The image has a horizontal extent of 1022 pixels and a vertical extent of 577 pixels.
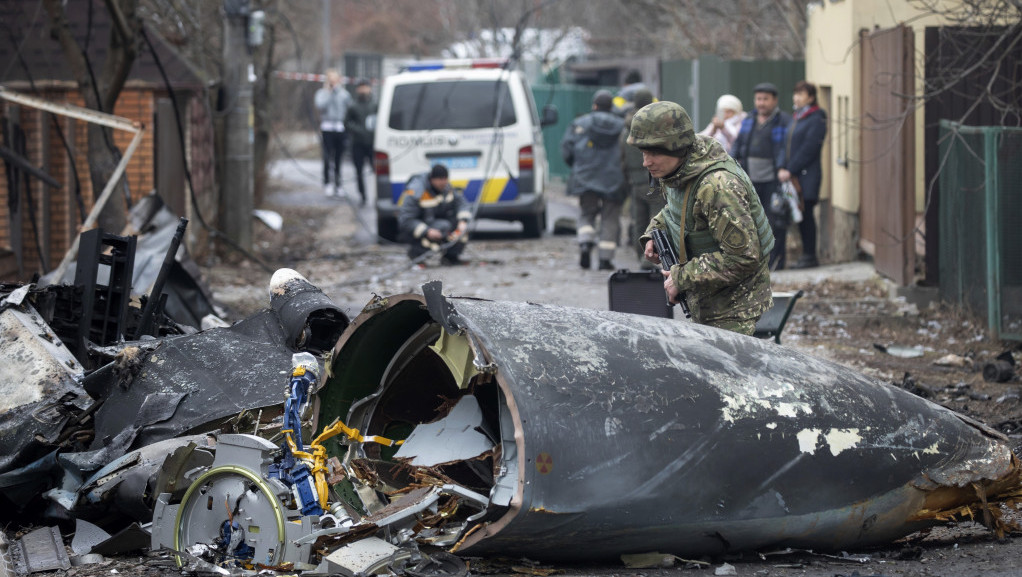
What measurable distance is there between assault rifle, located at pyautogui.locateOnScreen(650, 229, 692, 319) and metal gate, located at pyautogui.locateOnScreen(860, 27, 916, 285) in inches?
184

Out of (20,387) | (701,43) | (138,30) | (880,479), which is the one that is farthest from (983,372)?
(701,43)

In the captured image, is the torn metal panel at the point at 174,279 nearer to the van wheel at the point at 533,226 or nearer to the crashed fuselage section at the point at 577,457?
the crashed fuselage section at the point at 577,457

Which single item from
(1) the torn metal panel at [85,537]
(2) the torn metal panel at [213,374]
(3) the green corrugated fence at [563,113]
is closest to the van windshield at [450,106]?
(3) the green corrugated fence at [563,113]

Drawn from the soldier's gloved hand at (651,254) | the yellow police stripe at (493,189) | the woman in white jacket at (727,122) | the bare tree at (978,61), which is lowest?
the yellow police stripe at (493,189)

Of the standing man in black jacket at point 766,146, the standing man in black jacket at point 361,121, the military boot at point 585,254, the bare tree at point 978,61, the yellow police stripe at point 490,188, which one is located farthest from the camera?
the standing man in black jacket at point 361,121

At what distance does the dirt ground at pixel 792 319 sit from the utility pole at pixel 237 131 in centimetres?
41

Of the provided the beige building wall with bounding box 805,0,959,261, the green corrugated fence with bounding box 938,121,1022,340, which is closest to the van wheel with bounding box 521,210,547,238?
the beige building wall with bounding box 805,0,959,261

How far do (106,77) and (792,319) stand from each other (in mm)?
5698

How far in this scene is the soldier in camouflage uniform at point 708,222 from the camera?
517 centimetres

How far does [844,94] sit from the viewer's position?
43.8ft

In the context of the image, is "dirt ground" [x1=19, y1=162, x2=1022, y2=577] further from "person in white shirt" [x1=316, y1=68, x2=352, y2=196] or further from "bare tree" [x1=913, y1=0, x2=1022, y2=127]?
"person in white shirt" [x1=316, y1=68, x2=352, y2=196]

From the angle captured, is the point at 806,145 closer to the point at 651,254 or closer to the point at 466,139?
the point at 466,139

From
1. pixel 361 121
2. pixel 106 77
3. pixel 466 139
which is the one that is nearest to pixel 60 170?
pixel 106 77

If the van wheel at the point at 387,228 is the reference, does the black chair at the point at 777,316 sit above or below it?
above
